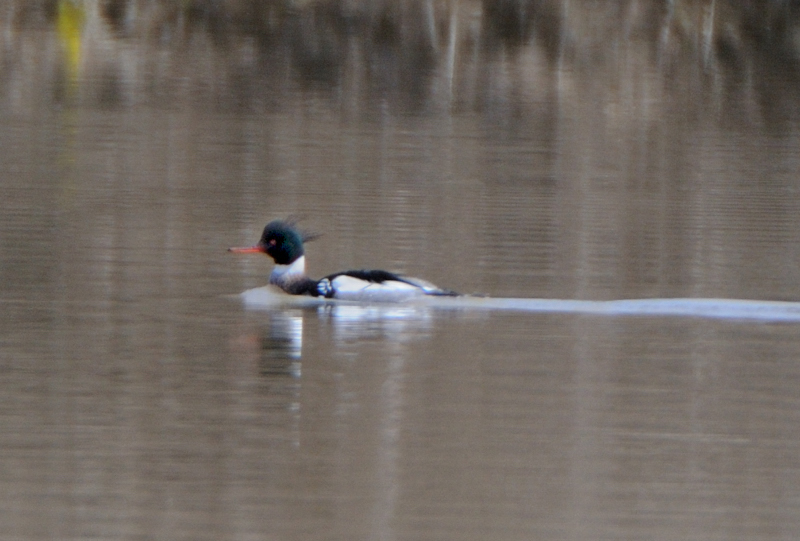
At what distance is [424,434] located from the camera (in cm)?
863

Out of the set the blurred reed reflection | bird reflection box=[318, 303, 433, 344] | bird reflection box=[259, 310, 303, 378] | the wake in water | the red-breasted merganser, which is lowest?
bird reflection box=[259, 310, 303, 378]

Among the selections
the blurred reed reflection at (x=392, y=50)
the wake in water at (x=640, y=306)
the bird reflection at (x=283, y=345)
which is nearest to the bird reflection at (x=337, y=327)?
the bird reflection at (x=283, y=345)

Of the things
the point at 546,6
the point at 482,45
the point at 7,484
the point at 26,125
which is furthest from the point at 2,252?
the point at 546,6

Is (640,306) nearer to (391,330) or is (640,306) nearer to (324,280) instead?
(391,330)

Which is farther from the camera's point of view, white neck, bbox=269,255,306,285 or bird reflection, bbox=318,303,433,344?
white neck, bbox=269,255,306,285

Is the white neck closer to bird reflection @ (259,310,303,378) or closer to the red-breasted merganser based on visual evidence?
the red-breasted merganser

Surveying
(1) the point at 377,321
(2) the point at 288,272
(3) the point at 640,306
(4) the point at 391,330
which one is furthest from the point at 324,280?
(3) the point at 640,306

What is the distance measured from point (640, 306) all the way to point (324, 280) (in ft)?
7.58

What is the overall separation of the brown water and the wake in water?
192 mm

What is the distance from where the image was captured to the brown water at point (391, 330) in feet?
Answer: 24.9

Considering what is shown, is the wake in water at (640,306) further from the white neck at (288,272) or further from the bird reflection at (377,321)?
the white neck at (288,272)

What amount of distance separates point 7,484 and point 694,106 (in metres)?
25.9

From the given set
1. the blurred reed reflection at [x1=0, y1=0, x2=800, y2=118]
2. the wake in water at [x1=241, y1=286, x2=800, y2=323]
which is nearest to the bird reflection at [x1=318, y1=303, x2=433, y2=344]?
A: the wake in water at [x1=241, y1=286, x2=800, y2=323]

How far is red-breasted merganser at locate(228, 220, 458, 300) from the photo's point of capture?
12.4 metres
